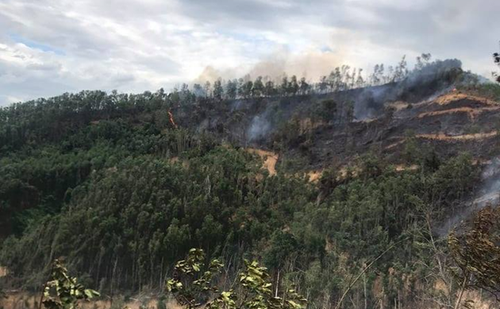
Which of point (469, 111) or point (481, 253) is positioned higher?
point (469, 111)

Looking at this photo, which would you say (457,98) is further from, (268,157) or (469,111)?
(268,157)

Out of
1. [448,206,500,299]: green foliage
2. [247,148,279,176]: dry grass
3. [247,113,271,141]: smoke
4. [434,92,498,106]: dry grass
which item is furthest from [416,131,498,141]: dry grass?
[448,206,500,299]: green foliage

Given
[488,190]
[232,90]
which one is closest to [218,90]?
[232,90]

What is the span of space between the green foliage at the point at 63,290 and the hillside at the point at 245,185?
16869 millimetres

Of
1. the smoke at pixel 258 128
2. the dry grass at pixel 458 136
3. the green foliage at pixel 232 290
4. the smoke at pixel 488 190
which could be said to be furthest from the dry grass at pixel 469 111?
the green foliage at pixel 232 290

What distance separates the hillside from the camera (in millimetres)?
30016

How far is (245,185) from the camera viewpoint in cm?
4488

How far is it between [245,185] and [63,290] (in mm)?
42650

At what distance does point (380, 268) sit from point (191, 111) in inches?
1769

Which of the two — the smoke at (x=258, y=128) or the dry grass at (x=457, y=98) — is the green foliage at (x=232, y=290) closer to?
the dry grass at (x=457, y=98)

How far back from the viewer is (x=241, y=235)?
3653 cm

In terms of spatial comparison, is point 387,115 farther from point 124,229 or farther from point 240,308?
point 240,308

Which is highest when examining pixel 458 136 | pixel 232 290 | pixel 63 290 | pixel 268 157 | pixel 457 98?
pixel 457 98

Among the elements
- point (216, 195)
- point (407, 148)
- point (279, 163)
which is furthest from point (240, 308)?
point (279, 163)
